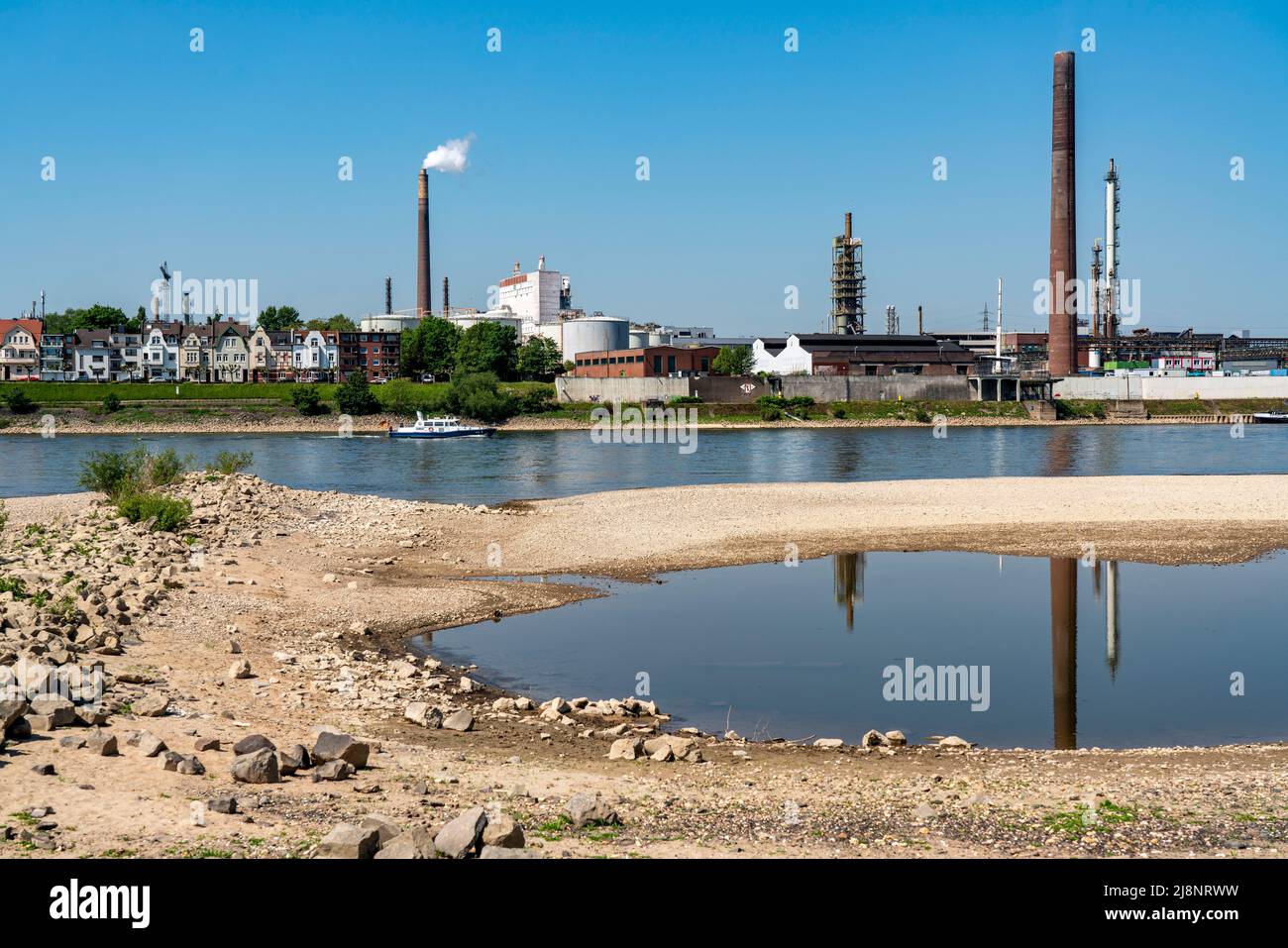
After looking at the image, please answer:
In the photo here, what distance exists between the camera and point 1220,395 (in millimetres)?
136625

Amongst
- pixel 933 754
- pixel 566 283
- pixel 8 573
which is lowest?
pixel 933 754

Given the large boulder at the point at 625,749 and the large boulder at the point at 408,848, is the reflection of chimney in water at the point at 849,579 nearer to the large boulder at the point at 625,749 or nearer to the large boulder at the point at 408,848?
the large boulder at the point at 625,749

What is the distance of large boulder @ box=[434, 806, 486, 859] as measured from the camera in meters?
9.34

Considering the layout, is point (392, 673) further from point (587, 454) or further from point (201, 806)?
point (587, 454)

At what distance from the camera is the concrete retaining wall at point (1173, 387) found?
134000mm

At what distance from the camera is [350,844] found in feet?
30.0

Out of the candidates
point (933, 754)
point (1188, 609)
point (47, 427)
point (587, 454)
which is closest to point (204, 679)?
point (933, 754)

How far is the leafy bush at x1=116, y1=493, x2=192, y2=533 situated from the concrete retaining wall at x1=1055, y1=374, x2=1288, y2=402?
117691 millimetres

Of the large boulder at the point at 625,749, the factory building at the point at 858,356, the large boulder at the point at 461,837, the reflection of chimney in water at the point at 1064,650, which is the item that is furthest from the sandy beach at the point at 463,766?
the factory building at the point at 858,356

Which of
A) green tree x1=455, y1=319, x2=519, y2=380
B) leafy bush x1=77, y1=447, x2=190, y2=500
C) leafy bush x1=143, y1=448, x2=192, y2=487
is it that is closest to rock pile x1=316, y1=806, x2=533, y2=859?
leafy bush x1=77, y1=447, x2=190, y2=500

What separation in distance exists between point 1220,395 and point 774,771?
459 feet

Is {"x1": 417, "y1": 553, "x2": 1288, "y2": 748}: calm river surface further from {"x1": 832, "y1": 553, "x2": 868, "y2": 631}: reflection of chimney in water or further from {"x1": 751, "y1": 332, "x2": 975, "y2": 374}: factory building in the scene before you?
{"x1": 751, "y1": 332, "x2": 975, "y2": 374}: factory building

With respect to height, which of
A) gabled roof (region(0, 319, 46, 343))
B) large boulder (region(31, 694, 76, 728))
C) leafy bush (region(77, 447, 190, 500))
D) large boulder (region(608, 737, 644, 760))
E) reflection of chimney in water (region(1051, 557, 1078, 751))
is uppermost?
gabled roof (region(0, 319, 46, 343))

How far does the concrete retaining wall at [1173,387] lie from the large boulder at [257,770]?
132 metres
